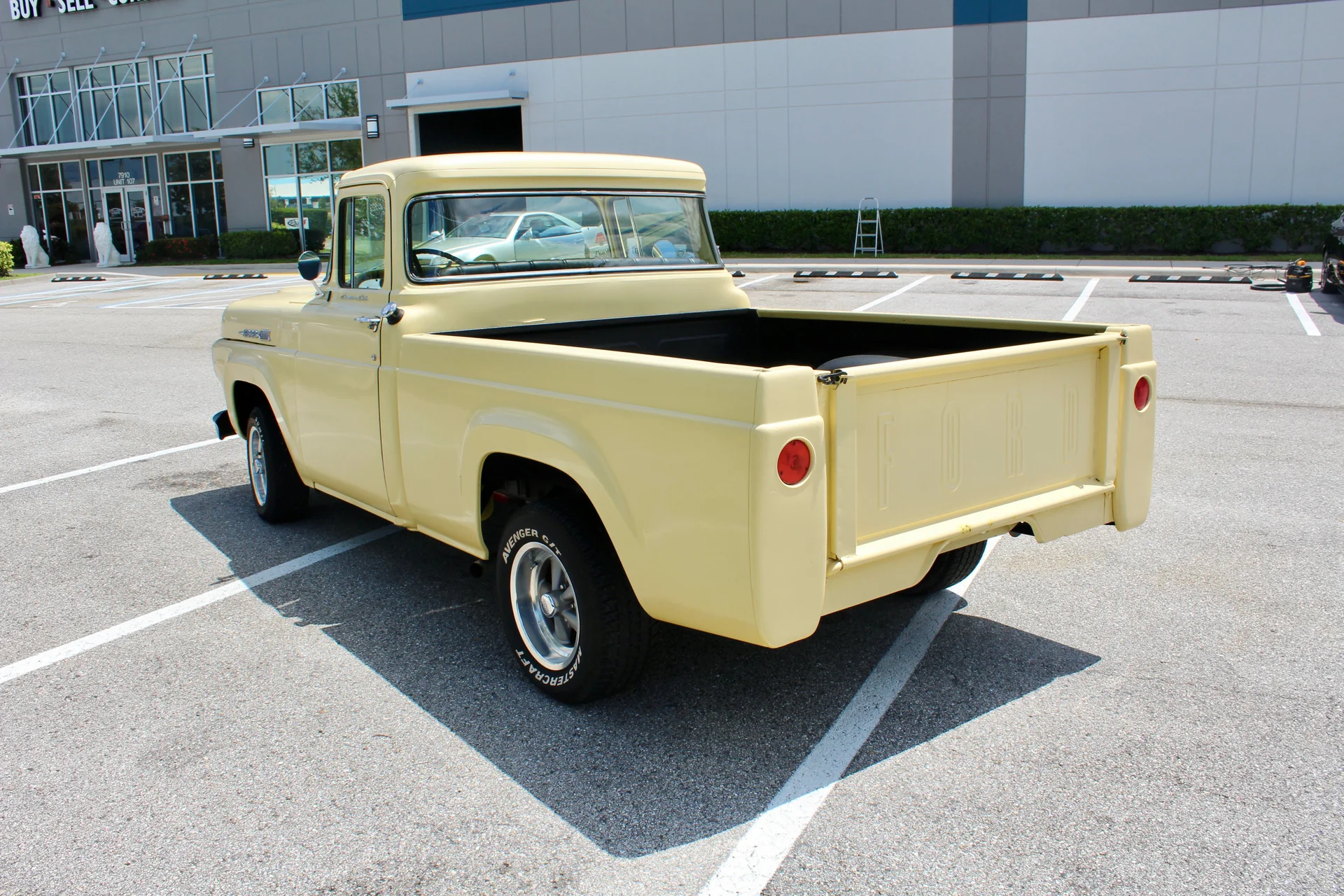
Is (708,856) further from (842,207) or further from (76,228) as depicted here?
(76,228)

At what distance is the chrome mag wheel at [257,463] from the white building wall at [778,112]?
73.3 feet

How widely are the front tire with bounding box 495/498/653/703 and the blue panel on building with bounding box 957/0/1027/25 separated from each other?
2458cm

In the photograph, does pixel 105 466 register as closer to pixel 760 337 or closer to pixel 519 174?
pixel 519 174

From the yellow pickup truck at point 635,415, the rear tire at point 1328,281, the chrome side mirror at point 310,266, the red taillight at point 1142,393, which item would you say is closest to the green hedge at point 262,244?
the rear tire at point 1328,281

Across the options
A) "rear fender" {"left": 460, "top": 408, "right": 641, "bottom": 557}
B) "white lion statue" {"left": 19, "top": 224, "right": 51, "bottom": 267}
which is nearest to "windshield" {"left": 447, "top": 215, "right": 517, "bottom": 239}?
"rear fender" {"left": 460, "top": 408, "right": 641, "bottom": 557}

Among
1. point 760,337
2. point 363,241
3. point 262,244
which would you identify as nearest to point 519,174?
point 363,241

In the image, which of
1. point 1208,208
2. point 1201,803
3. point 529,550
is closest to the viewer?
point 1201,803

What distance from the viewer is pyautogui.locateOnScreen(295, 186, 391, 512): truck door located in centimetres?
486

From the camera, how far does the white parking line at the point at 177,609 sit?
14.7 ft

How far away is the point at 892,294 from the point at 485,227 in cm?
1362

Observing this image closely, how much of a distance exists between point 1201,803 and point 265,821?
9.27 ft

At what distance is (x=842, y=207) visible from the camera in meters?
26.8

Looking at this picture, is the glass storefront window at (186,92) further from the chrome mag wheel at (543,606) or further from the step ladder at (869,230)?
the chrome mag wheel at (543,606)

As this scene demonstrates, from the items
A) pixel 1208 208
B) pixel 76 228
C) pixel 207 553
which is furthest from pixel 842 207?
pixel 76 228
